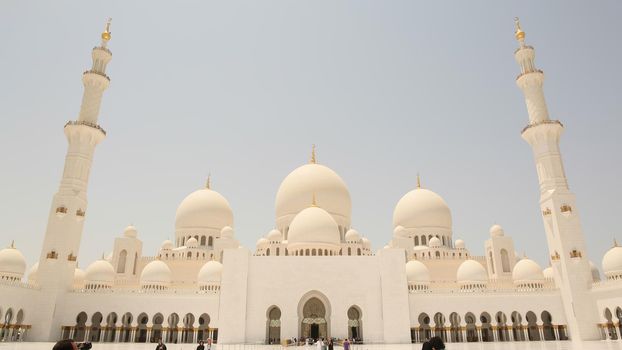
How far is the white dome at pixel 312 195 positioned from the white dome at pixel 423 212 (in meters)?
5.91

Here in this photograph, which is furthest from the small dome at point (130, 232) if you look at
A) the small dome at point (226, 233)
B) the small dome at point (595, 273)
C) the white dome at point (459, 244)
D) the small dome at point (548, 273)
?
the small dome at point (595, 273)

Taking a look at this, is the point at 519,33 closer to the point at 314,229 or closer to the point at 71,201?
the point at 314,229

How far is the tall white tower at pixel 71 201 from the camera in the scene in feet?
82.9

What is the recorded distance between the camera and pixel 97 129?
28578mm

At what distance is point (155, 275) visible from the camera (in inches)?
1192

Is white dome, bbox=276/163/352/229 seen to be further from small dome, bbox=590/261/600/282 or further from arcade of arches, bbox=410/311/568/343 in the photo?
small dome, bbox=590/261/600/282

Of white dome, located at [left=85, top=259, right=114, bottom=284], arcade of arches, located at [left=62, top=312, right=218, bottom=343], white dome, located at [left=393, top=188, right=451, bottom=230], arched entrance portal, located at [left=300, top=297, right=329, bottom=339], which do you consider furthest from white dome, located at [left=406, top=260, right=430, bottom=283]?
white dome, located at [left=85, top=259, right=114, bottom=284]

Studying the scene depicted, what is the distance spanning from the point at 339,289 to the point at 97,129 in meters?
19.0

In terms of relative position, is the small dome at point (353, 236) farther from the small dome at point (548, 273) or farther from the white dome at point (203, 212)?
the small dome at point (548, 273)

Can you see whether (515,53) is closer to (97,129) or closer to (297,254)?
(297,254)

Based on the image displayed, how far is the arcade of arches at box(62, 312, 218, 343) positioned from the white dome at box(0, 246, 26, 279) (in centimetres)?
534

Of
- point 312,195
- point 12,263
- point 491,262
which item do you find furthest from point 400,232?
point 12,263

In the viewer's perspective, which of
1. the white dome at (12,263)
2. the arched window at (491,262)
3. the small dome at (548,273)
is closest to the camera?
the white dome at (12,263)

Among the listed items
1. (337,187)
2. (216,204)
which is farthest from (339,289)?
(216,204)
